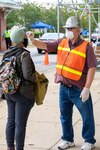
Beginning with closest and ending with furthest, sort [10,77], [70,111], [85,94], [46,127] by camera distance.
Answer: [10,77], [85,94], [70,111], [46,127]

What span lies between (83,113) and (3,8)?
26290mm

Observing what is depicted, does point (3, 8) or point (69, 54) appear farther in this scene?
point (3, 8)

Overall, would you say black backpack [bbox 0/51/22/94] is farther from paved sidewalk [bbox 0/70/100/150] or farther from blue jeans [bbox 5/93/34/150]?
paved sidewalk [bbox 0/70/100/150]

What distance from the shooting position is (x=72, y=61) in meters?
5.28

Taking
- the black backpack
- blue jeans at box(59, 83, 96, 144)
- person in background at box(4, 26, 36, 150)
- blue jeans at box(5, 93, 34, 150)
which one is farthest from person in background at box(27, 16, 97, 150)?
blue jeans at box(5, 93, 34, 150)

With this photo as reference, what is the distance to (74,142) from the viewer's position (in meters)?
5.94

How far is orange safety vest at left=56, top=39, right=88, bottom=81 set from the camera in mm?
5246

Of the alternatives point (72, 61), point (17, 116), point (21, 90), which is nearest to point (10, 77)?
point (21, 90)

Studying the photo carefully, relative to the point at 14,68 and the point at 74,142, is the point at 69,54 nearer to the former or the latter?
the point at 14,68

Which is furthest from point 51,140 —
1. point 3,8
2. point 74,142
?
point 3,8

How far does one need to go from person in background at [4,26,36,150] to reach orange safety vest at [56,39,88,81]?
0.64 m

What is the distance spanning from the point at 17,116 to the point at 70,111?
1045 mm

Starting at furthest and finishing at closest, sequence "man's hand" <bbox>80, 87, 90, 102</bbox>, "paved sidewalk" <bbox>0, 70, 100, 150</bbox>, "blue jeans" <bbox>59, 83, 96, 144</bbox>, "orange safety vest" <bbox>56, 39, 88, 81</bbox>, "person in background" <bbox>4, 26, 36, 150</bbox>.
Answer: "paved sidewalk" <bbox>0, 70, 100, 150</bbox> < "blue jeans" <bbox>59, 83, 96, 144</bbox> < "orange safety vest" <bbox>56, 39, 88, 81</bbox> < "man's hand" <bbox>80, 87, 90, 102</bbox> < "person in background" <bbox>4, 26, 36, 150</bbox>

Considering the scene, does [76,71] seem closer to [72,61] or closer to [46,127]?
[72,61]
